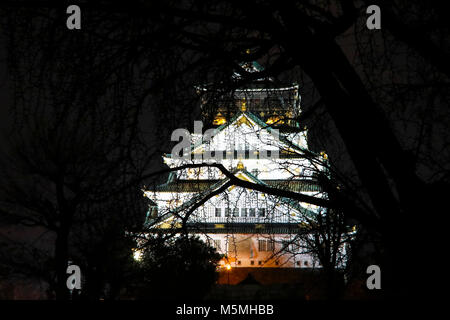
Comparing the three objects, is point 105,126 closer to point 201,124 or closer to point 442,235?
point 201,124

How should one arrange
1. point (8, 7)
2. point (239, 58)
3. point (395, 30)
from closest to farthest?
point (395, 30) < point (8, 7) < point (239, 58)

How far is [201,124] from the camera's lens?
4.04 meters

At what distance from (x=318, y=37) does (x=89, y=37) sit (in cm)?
177

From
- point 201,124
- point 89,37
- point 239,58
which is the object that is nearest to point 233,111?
point 201,124

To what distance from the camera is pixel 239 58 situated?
11.4 feet

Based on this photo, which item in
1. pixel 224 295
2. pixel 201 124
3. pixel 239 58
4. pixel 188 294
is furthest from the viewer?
pixel 188 294

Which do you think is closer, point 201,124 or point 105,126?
point 105,126

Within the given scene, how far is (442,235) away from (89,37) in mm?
3013

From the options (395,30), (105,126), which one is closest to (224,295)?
(105,126)
